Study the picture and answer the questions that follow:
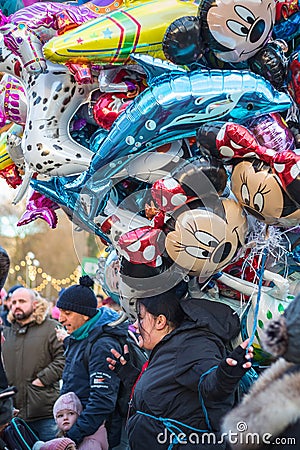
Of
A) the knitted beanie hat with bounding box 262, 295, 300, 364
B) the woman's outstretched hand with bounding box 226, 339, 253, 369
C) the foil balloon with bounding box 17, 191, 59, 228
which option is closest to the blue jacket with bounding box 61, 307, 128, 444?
the foil balloon with bounding box 17, 191, 59, 228

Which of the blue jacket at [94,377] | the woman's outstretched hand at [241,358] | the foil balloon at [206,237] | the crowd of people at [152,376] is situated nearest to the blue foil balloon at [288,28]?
the foil balloon at [206,237]

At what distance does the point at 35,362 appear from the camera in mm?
3971

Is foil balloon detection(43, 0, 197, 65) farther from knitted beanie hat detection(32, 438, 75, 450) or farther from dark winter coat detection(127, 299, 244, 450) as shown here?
knitted beanie hat detection(32, 438, 75, 450)

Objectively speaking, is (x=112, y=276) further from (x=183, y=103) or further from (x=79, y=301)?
(x=183, y=103)

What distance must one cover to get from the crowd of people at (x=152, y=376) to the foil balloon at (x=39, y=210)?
414 mm

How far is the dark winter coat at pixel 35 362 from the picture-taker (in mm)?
3879

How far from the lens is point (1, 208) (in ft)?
33.1

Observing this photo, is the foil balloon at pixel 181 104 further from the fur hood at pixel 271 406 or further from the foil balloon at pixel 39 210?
the fur hood at pixel 271 406

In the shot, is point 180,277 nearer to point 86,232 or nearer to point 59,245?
point 86,232

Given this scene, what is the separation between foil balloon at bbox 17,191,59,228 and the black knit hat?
38cm

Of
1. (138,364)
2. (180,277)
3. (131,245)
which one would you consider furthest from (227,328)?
(138,364)

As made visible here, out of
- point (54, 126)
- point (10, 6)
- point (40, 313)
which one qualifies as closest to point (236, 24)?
point (54, 126)

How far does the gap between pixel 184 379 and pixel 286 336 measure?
3.05ft

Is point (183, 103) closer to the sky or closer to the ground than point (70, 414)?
closer to the sky
